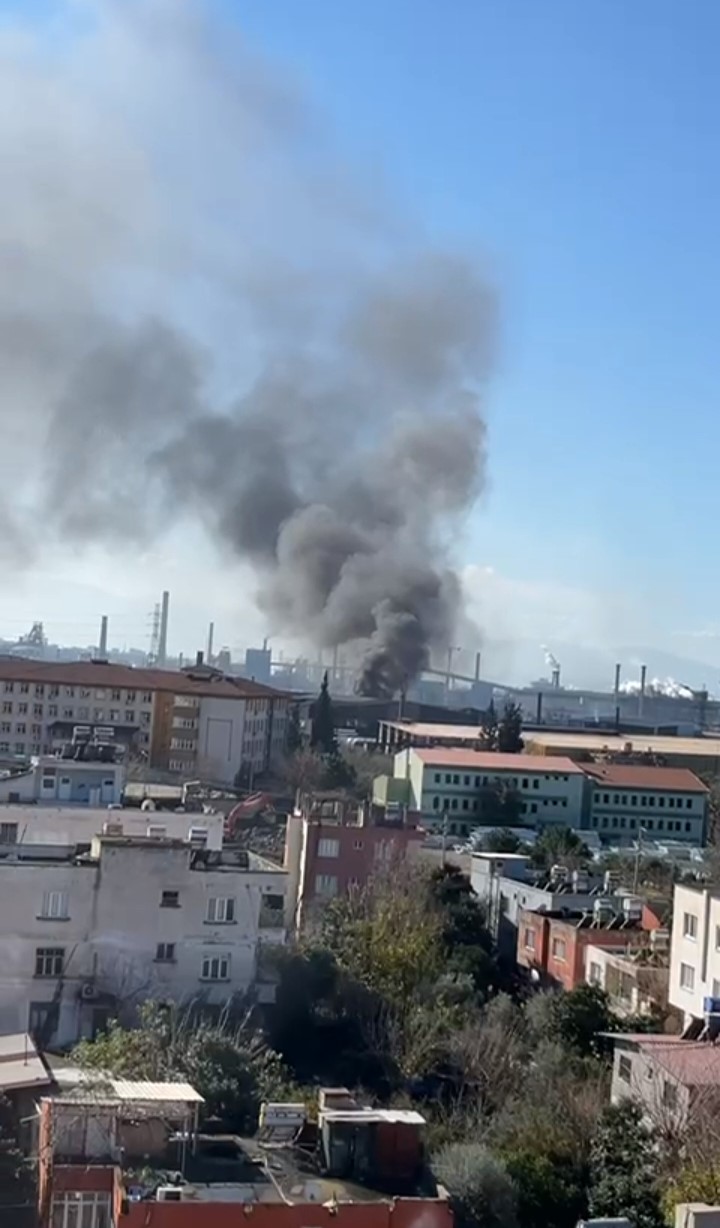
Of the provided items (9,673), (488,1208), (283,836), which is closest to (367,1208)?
(488,1208)

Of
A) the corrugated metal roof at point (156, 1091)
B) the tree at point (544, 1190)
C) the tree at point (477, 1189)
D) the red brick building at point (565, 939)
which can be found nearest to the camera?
the corrugated metal roof at point (156, 1091)

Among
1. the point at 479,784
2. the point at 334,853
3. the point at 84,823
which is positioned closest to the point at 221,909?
the point at 84,823

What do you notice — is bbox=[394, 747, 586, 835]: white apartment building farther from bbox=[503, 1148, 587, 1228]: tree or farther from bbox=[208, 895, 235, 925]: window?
bbox=[503, 1148, 587, 1228]: tree

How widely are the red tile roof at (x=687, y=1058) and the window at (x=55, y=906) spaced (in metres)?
4.73

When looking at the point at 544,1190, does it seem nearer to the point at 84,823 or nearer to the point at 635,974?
the point at 635,974

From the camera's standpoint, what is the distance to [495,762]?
1261 inches

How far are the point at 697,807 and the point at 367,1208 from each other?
2540cm

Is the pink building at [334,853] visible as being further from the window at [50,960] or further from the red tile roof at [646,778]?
the red tile roof at [646,778]

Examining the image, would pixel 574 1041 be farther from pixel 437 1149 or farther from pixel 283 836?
pixel 283 836

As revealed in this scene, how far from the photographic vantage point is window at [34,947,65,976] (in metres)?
13.3

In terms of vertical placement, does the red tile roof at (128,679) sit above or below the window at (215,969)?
above

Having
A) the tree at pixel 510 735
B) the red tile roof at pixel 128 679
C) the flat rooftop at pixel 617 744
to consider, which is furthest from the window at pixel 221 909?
the flat rooftop at pixel 617 744

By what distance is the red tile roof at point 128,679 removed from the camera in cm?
3553

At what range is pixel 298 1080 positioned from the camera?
12.6 metres
